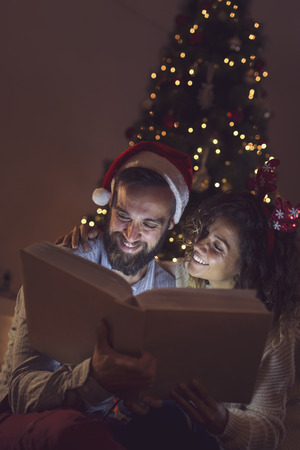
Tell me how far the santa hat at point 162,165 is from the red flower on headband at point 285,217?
16.8 inches

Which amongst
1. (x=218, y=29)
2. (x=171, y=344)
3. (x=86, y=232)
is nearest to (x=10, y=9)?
(x=218, y=29)

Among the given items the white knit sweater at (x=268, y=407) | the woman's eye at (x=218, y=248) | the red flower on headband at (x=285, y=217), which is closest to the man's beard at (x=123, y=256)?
the woman's eye at (x=218, y=248)

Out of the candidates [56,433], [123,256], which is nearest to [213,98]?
[123,256]

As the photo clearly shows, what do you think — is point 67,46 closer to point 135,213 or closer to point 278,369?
point 135,213

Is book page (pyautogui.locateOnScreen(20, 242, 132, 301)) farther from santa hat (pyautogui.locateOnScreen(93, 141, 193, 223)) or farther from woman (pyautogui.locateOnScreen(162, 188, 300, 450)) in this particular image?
santa hat (pyautogui.locateOnScreen(93, 141, 193, 223))

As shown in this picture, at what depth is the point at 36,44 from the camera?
335 cm

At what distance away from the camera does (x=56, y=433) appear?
93 centimetres

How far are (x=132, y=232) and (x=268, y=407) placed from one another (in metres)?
0.79

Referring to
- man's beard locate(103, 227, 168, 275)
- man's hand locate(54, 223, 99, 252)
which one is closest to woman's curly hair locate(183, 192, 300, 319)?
man's beard locate(103, 227, 168, 275)

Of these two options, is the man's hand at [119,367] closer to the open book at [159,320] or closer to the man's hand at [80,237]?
the open book at [159,320]

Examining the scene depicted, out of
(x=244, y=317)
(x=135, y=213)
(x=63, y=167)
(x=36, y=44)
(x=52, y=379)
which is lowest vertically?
(x=52, y=379)

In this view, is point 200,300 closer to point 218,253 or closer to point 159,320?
point 159,320

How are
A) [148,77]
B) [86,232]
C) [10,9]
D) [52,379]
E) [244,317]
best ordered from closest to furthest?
[244,317]
[52,379]
[86,232]
[10,9]
[148,77]

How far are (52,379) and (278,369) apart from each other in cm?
74
